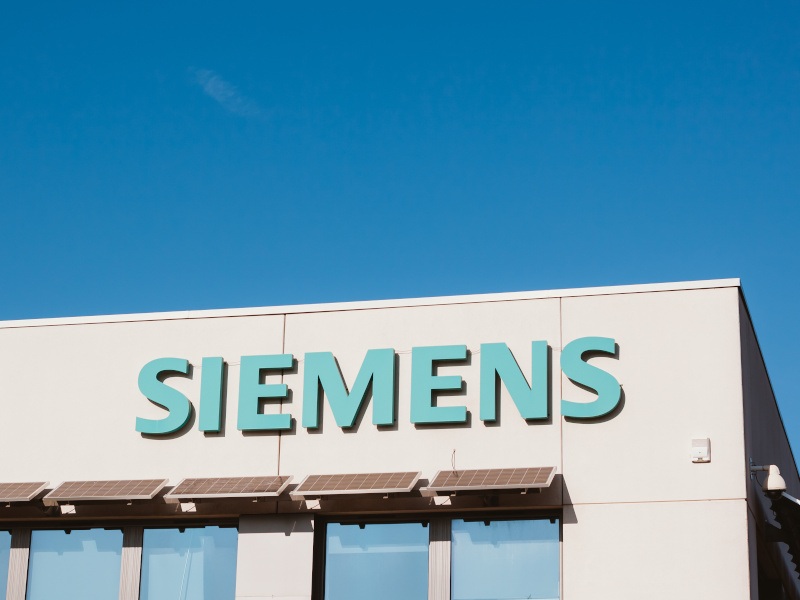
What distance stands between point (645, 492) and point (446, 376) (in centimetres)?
278

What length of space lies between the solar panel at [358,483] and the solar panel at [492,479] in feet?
1.14

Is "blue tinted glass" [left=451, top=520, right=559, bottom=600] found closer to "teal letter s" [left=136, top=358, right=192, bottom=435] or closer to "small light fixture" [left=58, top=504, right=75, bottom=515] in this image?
"teal letter s" [left=136, top=358, right=192, bottom=435]

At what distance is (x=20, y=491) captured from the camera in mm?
17297

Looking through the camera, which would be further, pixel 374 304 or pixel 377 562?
pixel 374 304

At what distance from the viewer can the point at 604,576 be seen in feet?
51.8

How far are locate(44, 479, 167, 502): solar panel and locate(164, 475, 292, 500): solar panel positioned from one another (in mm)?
279

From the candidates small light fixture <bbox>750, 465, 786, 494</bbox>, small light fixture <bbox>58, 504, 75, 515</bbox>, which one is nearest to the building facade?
small light fixture <bbox>58, 504, 75, 515</bbox>

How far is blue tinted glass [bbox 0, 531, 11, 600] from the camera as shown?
1769cm

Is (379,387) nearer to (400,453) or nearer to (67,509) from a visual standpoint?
(400,453)

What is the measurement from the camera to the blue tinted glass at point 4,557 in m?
17.7

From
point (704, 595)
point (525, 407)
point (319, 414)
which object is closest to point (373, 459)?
point (319, 414)

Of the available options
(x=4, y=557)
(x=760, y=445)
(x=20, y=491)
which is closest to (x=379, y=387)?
(x=20, y=491)

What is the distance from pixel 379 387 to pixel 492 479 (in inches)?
76.1

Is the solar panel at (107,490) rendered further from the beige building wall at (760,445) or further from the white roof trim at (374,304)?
the beige building wall at (760,445)
